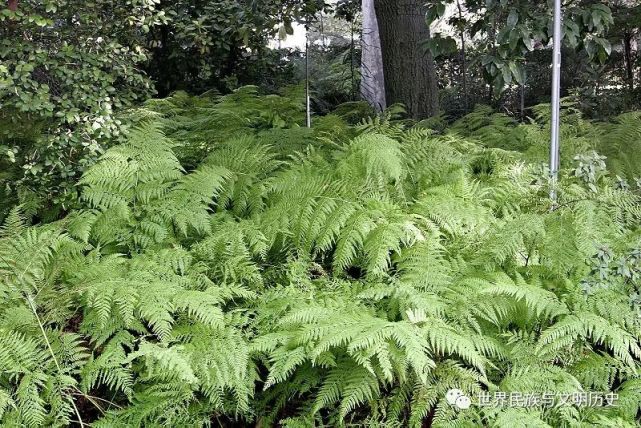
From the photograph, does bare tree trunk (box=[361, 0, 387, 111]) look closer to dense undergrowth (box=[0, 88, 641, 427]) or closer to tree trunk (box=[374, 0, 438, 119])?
tree trunk (box=[374, 0, 438, 119])

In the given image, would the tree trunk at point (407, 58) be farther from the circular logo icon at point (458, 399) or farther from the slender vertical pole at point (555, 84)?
the circular logo icon at point (458, 399)

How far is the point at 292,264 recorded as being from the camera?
3.02 metres

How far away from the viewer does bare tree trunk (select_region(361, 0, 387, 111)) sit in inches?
311

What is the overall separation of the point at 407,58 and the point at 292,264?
3.50 m

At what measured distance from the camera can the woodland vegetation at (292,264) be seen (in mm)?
2463

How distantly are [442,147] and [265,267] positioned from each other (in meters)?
1.48

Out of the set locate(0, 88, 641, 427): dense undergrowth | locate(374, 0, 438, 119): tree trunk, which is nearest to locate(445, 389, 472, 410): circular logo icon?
locate(0, 88, 641, 427): dense undergrowth

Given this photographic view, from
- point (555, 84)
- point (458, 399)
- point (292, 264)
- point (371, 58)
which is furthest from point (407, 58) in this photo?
point (458, 399)

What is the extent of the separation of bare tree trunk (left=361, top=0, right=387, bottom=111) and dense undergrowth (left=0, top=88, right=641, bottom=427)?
4400mm

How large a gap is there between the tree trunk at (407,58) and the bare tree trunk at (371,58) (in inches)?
72.9

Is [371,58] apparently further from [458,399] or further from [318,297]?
[458,399]

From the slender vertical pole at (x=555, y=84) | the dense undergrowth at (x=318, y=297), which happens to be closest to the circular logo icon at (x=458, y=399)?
the dense undergrowth at (x=318, y=297)

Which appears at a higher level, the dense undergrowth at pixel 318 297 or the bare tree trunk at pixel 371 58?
the bare tree trunk at pixel 371 58

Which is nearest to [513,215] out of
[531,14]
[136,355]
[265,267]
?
[531,14]
